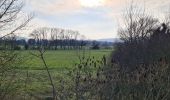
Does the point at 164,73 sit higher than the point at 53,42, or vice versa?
the point at 53,42

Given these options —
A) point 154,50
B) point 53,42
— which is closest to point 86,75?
point 53,42

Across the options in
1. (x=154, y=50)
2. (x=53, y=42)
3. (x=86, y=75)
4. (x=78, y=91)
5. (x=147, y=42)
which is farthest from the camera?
(x=147, y=42)

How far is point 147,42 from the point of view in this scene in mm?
30344

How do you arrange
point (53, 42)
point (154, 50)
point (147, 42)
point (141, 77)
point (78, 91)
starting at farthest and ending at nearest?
point (147, 42) < point (154, 50) < point (53, 42) < point (141, 77) < point (78, 91)

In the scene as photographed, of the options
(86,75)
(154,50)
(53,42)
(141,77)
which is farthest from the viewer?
(154,50)

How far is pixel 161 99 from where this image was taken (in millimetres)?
8086

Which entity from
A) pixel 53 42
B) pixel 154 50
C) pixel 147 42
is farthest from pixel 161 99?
pixel 147 42

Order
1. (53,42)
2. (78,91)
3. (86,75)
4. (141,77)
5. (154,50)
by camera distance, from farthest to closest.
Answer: (154,50)
(53,42)
(141,77)
(86,75)
(78,91)

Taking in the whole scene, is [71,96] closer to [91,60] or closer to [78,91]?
[78,91]

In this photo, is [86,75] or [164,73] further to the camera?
[164,73]

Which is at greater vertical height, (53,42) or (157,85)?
(53,42)

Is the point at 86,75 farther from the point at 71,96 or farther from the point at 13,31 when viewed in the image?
the point at 13,31

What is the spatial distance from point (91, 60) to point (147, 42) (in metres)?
22.5

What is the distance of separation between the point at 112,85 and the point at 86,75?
0.54 metres
